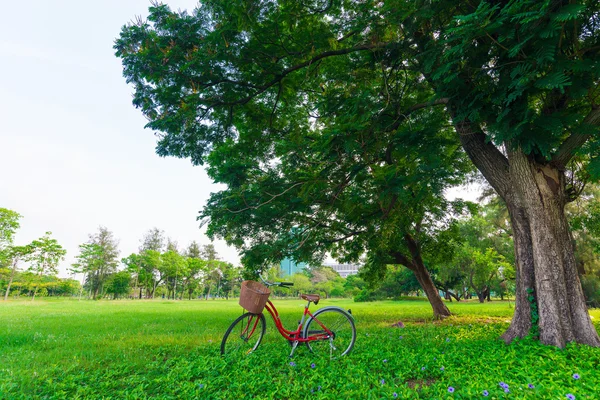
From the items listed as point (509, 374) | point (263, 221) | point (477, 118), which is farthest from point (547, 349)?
point (263, 221)

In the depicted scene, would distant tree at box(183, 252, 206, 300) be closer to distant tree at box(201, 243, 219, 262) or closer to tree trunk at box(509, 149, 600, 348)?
distant tree at box(201, 243, 219, 262)

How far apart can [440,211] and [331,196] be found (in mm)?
5661

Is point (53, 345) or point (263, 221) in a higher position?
point (263, 221)

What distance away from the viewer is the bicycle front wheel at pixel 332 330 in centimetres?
452

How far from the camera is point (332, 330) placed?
15.5ft

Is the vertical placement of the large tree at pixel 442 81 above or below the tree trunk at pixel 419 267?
above

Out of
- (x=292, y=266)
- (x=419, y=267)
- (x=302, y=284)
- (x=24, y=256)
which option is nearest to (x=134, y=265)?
(x=24, y=256)

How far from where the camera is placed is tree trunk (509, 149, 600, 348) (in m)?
4.44

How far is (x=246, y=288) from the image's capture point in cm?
430

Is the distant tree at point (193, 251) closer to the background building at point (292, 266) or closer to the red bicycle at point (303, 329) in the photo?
the background building at point (292, 266)

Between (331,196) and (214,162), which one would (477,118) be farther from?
(214,162)

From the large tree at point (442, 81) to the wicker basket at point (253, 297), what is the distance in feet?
8.34

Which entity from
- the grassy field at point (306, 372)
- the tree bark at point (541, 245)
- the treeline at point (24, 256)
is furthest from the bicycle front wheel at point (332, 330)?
the treeline at point (24, 256)

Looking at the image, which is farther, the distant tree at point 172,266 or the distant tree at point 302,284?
the distant tree at point 302,284
